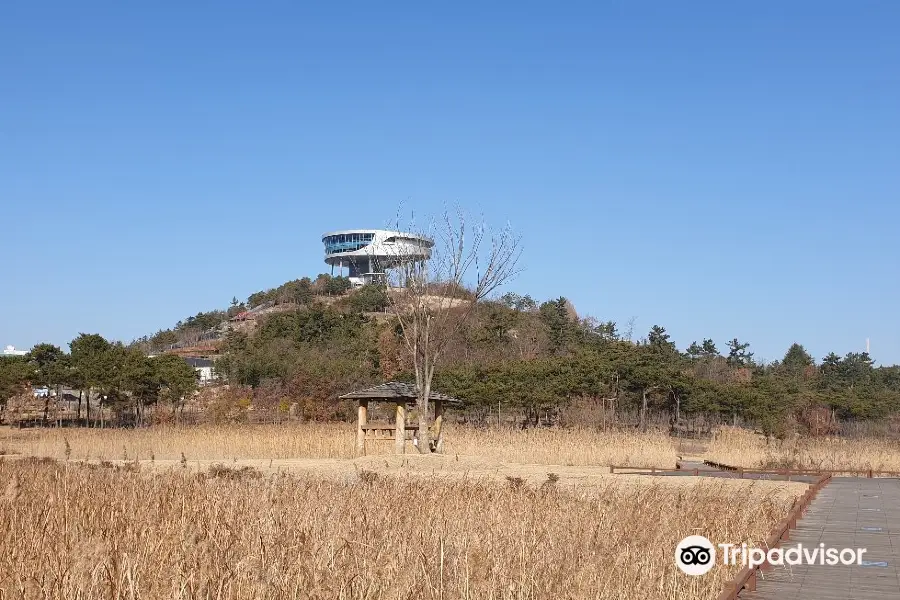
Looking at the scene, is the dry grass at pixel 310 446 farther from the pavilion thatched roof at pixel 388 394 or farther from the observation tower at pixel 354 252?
the observation tower at pixel 354 252

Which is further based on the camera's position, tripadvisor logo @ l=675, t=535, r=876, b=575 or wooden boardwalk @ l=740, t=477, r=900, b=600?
tripadvisor logo @ l=675, t=535, r=876, b=575

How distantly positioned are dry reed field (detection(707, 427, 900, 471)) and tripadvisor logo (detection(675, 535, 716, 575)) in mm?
14374

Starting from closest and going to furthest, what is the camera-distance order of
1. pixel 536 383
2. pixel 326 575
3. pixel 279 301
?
pixel 326 575 < pixel 536 383 < pixel 279 301

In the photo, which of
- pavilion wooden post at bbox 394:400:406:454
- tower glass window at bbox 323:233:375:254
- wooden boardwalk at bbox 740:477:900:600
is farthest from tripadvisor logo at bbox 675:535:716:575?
tower glass window at bbox 323:233:375:254

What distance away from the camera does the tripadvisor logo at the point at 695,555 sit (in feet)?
21.9

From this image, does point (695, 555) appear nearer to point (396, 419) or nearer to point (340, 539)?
point (340, 539)

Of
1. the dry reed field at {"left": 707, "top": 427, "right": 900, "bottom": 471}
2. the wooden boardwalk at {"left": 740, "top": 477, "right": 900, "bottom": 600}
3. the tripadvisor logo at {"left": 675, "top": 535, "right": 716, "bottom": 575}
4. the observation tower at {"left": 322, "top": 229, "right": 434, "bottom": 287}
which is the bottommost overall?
the dry reed field at {"left": 707, "top": 427, "right": 900, "bottom": 471}

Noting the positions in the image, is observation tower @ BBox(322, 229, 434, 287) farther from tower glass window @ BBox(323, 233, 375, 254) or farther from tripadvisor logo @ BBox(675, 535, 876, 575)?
tripadvisor logo @ BBox(675, 535, 876, 575)

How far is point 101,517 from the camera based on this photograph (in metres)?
7.43

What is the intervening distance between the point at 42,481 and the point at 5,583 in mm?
5259

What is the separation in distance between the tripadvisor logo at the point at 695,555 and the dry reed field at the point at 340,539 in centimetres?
→ 10

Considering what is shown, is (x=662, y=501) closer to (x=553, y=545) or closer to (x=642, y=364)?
(x=553, y=545)

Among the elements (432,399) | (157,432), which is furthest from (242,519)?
(157,432)

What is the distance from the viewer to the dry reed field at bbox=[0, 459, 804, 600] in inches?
200
